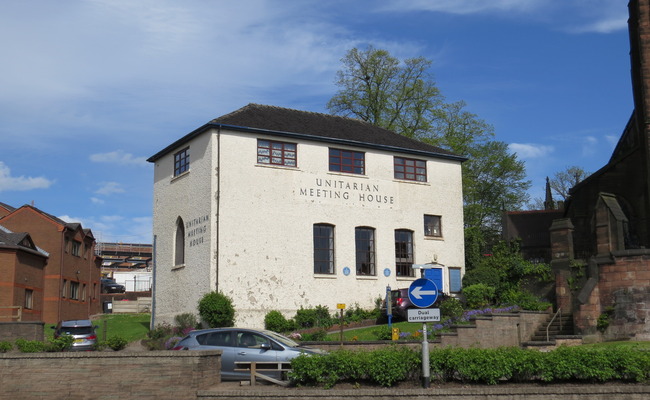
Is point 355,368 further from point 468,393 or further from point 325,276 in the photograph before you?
point 325,276

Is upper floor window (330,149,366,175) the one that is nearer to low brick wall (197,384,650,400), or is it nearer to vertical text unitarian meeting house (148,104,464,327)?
vertical text unitarian meeting house (148,104,464,327)

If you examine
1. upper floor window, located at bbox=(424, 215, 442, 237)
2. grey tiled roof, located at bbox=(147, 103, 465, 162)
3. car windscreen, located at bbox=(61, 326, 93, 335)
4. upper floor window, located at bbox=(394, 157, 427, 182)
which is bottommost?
car windscreen, located at bbox=(61, 326, 93, 335)

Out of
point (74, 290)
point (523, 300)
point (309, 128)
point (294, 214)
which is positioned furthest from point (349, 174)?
point (74, 290)

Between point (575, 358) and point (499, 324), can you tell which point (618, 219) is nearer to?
point (499, 324)

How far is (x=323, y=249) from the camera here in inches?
1348

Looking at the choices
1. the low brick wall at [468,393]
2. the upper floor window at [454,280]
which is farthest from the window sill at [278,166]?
the low brick wall at [468,393]

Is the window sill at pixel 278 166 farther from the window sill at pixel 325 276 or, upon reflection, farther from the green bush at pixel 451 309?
the green bush at pixel 451 309

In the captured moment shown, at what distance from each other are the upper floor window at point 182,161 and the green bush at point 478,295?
47.0 feet

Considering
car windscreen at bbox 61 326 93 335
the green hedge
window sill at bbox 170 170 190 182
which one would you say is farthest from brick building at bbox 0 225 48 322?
the green hedge

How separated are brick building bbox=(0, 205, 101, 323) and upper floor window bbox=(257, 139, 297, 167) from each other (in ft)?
66.9

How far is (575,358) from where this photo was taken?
46.3 feet

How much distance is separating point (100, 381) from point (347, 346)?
802cm

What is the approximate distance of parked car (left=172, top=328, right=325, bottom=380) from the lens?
675 inches

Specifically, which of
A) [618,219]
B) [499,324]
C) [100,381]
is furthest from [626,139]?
[100,381]
